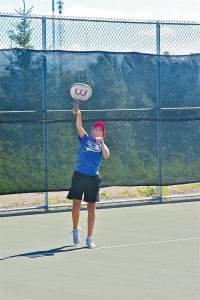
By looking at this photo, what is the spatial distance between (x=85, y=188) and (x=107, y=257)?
3.91 feet

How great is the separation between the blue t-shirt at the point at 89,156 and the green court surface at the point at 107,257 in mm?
847

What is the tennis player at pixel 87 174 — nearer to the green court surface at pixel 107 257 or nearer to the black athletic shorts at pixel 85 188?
the black athletic shorts at pixel 85 188

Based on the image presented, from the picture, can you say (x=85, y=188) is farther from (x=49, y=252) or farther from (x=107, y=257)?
(x=107, y=257)

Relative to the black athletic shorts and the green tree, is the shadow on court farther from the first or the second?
the green tree

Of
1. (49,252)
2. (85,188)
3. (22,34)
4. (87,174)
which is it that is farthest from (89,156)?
(22,34)

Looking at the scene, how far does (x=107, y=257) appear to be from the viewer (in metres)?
9.45

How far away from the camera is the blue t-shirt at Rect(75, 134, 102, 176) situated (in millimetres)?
10438

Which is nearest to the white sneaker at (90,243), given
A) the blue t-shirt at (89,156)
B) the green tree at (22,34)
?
the blue t-shirt at (89,156)

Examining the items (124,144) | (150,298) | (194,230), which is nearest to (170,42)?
(124,144)

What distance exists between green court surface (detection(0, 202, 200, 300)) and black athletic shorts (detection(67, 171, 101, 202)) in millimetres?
552

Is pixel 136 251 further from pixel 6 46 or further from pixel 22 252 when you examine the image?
pixel 6 46

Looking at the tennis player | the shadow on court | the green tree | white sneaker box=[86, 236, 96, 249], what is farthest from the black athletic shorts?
the green tree

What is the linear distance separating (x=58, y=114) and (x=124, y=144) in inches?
50.3

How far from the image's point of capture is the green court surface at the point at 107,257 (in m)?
7.59
